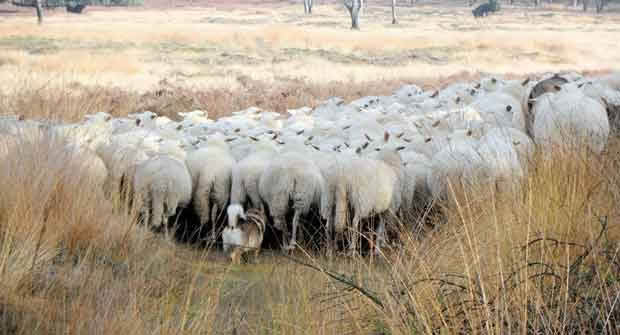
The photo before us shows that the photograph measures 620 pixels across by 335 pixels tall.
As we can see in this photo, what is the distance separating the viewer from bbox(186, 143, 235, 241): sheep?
8.38m

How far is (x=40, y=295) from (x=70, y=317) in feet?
1.78

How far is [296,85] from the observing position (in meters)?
20.8

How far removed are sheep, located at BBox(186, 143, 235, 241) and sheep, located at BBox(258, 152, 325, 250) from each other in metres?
0.53

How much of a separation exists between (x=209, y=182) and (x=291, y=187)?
103 cm

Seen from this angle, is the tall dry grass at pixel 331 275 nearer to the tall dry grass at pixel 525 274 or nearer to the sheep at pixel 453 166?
the tall dry grass at pixel 525 274

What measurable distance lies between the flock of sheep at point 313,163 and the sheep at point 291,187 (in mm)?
11

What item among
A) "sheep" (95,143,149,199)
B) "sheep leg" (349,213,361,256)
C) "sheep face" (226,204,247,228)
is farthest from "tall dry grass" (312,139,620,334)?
"sheep" (95,143,149,199)

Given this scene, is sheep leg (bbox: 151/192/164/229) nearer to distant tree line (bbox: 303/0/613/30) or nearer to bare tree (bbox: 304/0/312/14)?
distant tree line (bbox: 303/0/613/30)

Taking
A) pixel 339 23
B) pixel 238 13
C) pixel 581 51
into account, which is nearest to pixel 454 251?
pixel 581 51

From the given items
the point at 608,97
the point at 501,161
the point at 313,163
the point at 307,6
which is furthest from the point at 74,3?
the point at 501,161

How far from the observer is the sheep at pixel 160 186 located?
7.83m

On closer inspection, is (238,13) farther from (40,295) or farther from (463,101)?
(40,295)

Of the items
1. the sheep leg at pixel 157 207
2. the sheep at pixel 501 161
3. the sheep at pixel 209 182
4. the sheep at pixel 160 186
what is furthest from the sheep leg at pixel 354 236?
the sheep leg at pixel 157 207

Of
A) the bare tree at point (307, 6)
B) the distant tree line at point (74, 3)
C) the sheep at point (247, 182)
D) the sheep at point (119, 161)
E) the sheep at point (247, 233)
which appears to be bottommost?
the sheep at point (247, 233)
